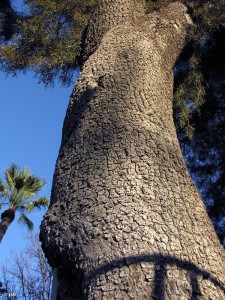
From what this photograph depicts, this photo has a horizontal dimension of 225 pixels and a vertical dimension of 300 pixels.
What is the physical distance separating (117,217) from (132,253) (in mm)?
212

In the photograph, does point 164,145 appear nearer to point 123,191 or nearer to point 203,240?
point 123,191

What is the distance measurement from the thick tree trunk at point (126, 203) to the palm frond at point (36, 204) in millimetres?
11906

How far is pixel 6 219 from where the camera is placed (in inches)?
513

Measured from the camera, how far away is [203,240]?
1960 millimetres

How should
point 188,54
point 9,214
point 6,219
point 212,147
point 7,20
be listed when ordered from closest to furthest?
point 188,54, point 7,20, point 212,147, point 6,219, point 9,214

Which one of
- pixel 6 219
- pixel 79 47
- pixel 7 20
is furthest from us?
pixel 6 219

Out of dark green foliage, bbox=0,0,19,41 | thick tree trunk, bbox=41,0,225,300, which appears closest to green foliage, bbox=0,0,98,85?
dark green foliage, bbox=0,0,19,41

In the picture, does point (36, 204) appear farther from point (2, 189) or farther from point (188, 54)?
point (188, 54)

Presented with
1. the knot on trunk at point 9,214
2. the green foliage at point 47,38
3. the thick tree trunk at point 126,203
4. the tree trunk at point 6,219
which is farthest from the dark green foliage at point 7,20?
the knot on trunk at point 9,214

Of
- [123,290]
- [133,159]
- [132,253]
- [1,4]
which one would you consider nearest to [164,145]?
[133,159]

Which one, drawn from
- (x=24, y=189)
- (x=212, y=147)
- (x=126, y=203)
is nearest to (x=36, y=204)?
(x=24, y=189)

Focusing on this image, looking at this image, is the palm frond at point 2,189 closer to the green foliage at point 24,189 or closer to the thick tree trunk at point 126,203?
the green foliage at point 24,189

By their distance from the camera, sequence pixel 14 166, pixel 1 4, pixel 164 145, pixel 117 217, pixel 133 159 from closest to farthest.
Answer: pixel 117 217 → pixel 133 159 → pixel 164 145 → pixel 1 4 → pixel 14 166

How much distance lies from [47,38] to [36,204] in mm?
10313
